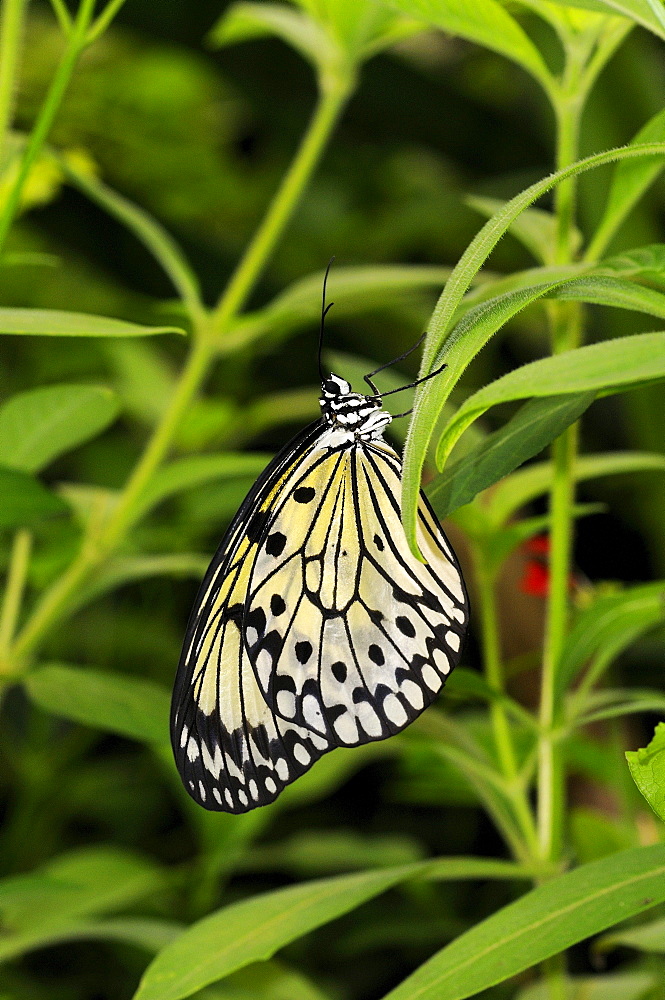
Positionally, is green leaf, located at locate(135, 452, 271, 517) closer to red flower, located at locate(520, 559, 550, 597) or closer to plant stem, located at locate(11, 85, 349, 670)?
plant stem, located at locate(11, 85, 349, 670)

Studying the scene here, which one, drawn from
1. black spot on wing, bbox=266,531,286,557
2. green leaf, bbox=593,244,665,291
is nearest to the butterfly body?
black spot on wing, bbox=266,531,286,557

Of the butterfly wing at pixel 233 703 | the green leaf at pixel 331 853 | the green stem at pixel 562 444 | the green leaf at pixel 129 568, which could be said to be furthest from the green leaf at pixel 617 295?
the green leaf at pixel 331 853

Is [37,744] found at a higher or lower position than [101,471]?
lower

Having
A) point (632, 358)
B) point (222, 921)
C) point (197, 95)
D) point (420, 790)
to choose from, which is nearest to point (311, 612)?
point (222, 921)

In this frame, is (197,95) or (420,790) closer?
(420,790)

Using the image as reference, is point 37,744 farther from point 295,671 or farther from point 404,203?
point 404,203

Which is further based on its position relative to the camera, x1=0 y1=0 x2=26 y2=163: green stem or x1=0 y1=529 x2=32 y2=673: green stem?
x1=0 y1=529 x2=32 y2=673: green stem

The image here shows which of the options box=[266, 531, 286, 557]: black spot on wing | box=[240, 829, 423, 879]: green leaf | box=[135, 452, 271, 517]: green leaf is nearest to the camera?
box=[266, 531, 286, 557]: black spot on wing
